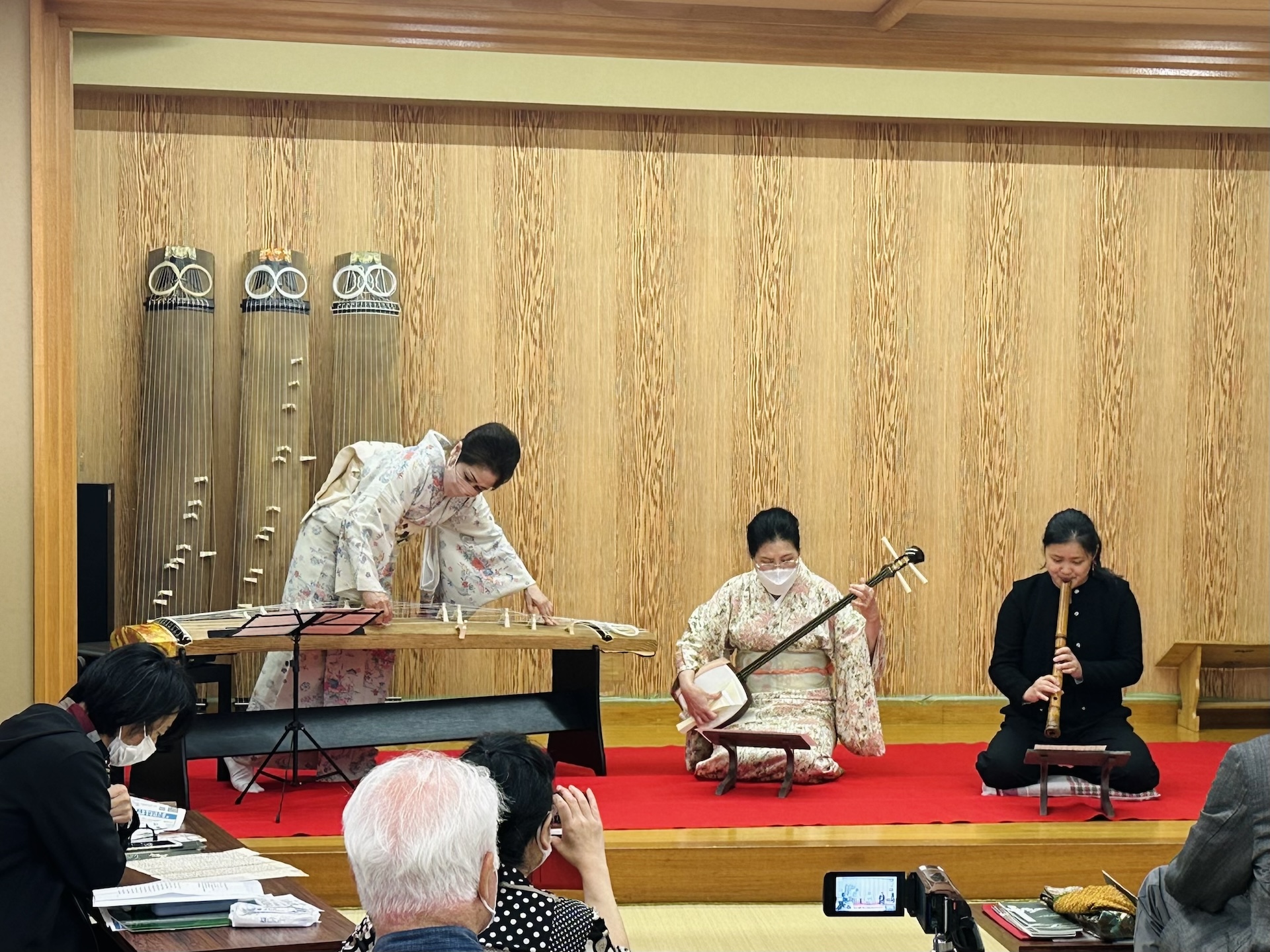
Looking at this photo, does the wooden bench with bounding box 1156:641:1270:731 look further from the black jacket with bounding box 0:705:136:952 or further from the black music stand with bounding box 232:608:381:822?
the black jacket with bounding box 0:705:136:952

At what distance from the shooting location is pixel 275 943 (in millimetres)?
2408

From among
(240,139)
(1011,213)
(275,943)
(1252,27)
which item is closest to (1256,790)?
(275,943)

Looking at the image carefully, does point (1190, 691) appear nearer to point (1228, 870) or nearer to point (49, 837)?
point (1228, 870)

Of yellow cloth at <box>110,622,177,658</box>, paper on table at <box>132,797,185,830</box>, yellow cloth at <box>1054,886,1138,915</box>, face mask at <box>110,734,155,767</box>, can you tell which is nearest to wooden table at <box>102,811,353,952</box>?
face mask at <box>110,734,155,767</box>

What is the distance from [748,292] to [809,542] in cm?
113

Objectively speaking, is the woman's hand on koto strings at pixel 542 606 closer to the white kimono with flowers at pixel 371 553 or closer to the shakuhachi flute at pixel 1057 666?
the white kimono with flowers at pixel 371 553

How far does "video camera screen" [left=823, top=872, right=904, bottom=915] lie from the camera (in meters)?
2.32

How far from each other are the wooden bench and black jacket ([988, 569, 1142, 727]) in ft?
5.84

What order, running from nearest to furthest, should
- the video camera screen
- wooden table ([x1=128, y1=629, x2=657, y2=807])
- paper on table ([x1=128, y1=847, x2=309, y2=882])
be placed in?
1. the video camera screen
2. paper on table ([x1=128, y1=847, x2=309, y2=882])
3. wooden table ([x1=128, y1=629, x2=657, y2=807])

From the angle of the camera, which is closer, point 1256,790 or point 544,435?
point 1256,790

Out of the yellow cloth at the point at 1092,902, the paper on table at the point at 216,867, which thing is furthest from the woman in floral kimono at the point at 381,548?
the yellow cloth at the point at 1092,902

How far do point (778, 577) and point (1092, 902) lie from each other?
7.50ft

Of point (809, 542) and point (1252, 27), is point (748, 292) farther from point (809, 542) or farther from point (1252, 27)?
point (1252, 27)

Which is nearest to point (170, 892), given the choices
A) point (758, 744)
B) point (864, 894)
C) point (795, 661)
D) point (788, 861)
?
A: point (864, 894)
